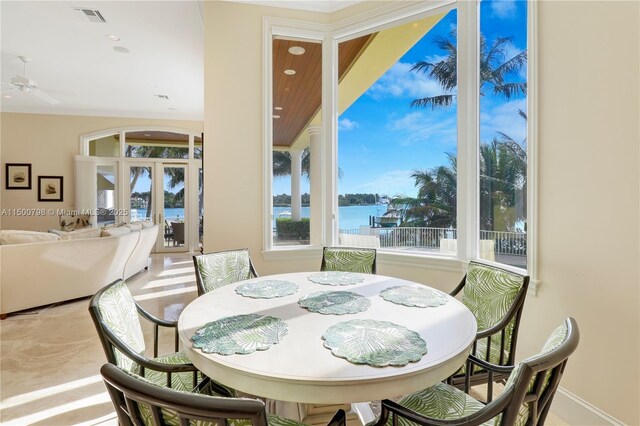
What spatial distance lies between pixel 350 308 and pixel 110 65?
549 cm

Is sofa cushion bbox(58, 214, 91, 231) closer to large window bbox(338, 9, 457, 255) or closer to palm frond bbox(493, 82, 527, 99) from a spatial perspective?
large window bbox(338, 9, 457, 255)

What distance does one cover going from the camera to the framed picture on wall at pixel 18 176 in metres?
7.04

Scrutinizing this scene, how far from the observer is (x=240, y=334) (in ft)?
3.86

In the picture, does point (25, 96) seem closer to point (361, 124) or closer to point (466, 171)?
point (361, 124)

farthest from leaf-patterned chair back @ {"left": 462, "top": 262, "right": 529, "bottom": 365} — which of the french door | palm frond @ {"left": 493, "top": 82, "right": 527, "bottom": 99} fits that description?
the french door

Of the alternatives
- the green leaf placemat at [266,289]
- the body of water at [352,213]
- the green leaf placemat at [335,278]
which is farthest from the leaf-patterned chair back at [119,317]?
the body of water at [352,213]

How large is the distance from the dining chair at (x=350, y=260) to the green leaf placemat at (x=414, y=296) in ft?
2.30

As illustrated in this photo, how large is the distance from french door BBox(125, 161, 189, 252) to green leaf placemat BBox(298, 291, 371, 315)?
7.28 m

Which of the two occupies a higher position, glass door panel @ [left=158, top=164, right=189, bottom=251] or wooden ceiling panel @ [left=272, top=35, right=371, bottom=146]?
wooden ceiling panel @ [left=272, top=35, right=371, bottom=146]

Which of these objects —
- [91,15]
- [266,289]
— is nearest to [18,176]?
[91,15]

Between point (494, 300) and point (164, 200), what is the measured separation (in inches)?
317

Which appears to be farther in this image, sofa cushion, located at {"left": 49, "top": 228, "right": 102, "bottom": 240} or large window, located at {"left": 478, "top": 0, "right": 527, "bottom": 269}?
sofa cushion, located at {"left": 49, "top": 228, "right": 102, "bottom": 240}

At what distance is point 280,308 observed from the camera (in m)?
1.49

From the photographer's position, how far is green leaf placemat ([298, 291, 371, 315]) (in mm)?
1457
